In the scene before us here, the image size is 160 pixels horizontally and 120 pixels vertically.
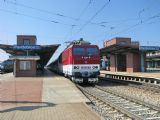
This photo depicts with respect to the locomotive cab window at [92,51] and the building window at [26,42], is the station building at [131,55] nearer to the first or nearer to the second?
the building window at [26,42]

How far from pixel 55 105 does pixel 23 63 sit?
25.2 metres

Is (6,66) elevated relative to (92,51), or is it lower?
lower

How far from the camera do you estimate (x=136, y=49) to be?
4344 centimetres

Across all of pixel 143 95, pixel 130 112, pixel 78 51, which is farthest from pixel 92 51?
pixel 130 112

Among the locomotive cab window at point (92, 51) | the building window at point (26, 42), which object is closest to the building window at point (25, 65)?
the locomotive cab window at point (92, 51)

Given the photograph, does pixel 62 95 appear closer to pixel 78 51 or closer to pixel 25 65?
pixel 78 51

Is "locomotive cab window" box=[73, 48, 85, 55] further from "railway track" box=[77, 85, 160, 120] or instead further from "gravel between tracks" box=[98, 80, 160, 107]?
"railway track" box=[77, 85, 160, 120]

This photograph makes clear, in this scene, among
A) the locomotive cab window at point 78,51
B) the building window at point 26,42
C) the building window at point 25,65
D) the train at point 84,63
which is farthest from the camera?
the building window at point 26,42

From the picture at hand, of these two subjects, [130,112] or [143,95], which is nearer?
[130,112]

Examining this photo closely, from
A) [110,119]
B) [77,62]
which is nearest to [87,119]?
[110,119]

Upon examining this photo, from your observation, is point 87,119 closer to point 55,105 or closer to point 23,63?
point 55,105

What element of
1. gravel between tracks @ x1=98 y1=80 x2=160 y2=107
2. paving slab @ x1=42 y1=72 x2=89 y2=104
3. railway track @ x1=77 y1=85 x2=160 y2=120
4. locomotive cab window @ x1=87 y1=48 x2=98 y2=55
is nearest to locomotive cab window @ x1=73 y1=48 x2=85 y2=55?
locomotive cab window @ x1=87 y1=48 x2=98 y2=55

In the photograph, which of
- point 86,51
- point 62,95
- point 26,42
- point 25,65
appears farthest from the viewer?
point 26,42

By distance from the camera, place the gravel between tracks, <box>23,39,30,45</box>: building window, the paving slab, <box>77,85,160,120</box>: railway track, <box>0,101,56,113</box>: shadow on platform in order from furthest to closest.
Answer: <box>23,39,30,45</box>: building window, the gravel between tracks, the paving slab, <box>0,101,56,113</box>: shadow on platform, <box>77,85,160,120</box>: railway track
